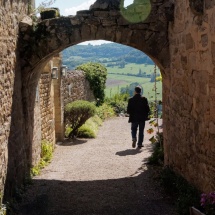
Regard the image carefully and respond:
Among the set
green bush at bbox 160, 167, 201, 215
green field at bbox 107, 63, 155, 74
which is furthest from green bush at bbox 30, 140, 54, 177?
green field at bbox 107, 63, 155, 74

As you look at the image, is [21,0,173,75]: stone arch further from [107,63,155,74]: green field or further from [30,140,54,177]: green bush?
[107,63,155,74]: green field

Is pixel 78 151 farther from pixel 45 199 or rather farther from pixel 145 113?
pixel 45 199

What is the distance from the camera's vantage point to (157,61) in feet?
24.3

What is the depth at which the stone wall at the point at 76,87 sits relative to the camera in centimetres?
1412

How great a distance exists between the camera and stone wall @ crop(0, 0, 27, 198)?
561 cm

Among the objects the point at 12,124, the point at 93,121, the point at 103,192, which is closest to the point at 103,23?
the point at 12,124

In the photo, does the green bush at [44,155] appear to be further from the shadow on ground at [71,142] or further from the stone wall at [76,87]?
the stone wall at [76,87]

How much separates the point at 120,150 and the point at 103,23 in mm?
4441

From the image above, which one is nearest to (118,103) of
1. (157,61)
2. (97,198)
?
(157,61)

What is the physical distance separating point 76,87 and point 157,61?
8.92 m

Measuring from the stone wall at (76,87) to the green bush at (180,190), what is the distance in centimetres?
776

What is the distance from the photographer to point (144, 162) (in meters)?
8.75

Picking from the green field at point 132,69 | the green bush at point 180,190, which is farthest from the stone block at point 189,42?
the green field at point 132,69

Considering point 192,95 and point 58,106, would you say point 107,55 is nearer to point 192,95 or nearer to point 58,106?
point 58,106
